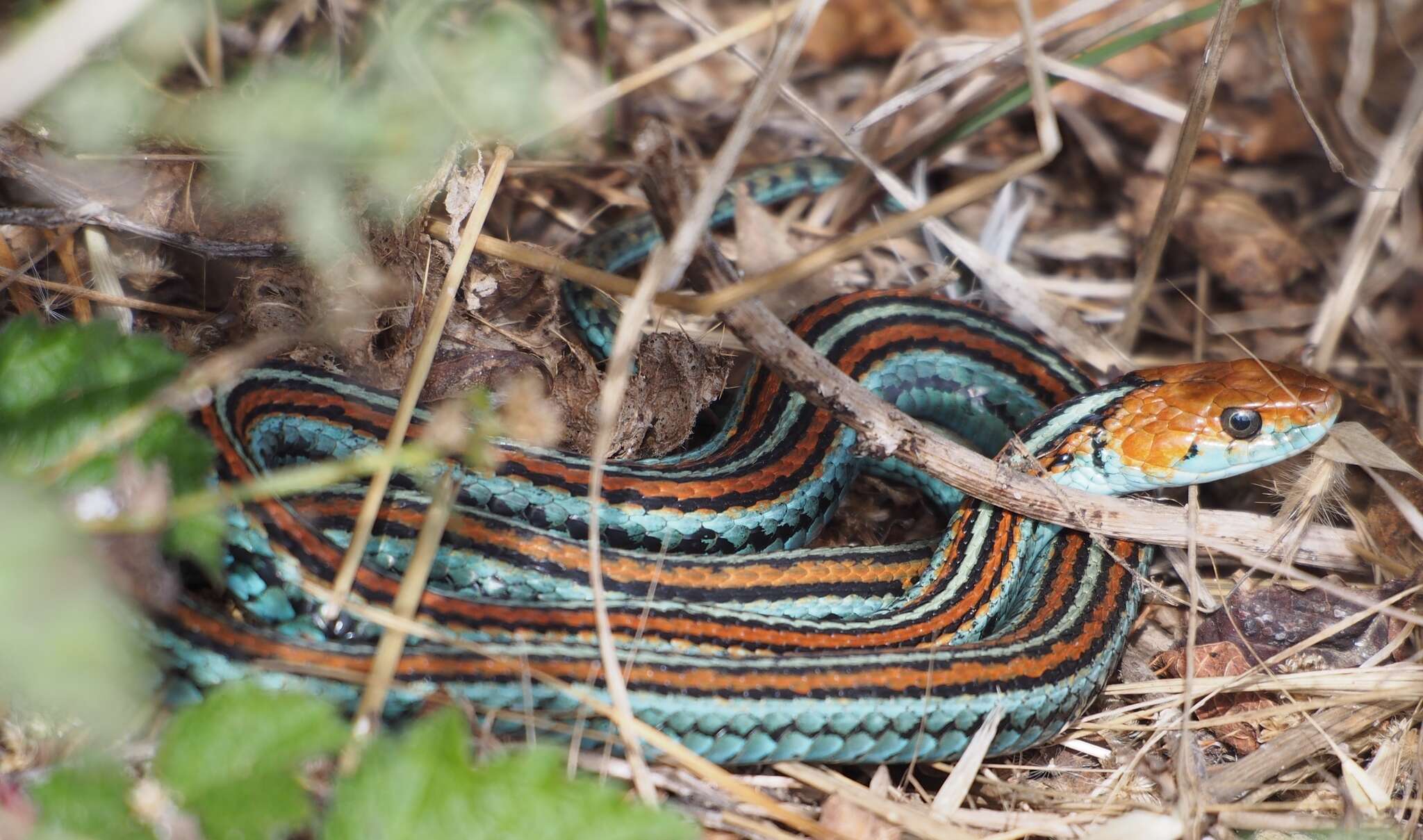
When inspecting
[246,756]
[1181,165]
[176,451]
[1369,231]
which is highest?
[1369,231]

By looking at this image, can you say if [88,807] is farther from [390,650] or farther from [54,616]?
[390,650]

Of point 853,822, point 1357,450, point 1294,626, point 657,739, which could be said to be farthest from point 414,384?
point 1357,450

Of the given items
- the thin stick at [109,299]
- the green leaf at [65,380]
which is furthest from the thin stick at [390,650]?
the thin stick at [109,299]

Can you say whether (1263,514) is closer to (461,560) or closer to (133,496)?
(461,560)

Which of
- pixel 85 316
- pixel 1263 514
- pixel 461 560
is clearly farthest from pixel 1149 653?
pixel 85 316

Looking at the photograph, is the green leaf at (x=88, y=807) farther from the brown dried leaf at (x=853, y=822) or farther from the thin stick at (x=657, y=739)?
the brown dried leaf at (x=853, y=822)

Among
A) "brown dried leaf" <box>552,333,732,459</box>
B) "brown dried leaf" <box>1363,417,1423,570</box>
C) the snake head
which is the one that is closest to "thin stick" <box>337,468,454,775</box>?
"brown dried leaf" <box>552,333,732,459</box>
